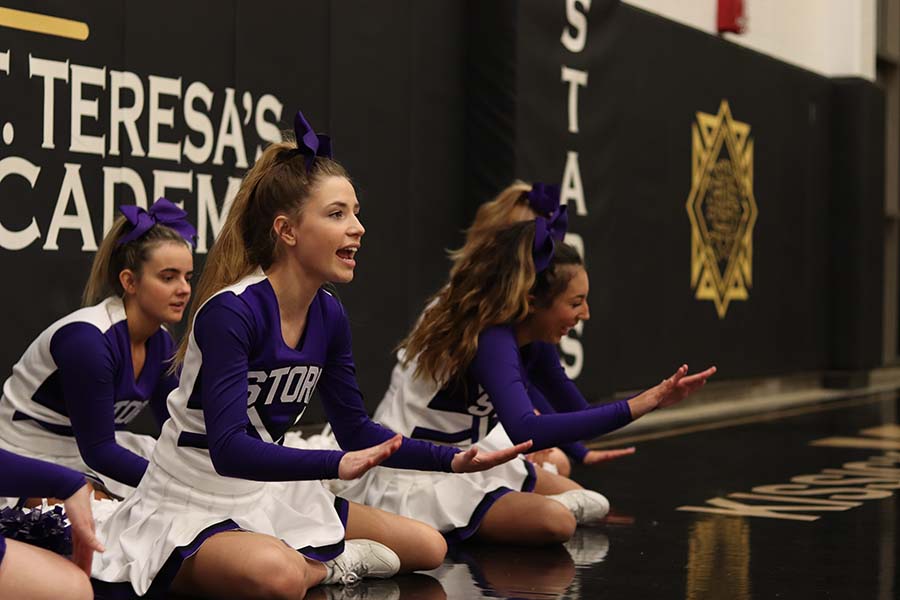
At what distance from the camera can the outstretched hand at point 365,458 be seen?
2.32 m

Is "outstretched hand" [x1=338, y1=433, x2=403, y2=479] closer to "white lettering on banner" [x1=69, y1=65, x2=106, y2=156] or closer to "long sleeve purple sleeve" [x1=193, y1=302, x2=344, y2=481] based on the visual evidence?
"long sleeve purple sleeve" [x1=193, y1=302, x2=344, y2=481]

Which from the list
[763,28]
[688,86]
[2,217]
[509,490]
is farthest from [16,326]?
[763,28]

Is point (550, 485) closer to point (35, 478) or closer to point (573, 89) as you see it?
point (35, 478)

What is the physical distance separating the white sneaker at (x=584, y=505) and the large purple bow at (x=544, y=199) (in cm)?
81

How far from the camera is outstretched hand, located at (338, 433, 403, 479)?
91.5 inches

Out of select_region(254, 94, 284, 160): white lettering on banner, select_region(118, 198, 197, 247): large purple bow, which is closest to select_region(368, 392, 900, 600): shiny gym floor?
select_region(118, 198, 197, 247): large purple bow

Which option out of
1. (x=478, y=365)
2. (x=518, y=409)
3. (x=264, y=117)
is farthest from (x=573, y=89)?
(x=518, y=409)

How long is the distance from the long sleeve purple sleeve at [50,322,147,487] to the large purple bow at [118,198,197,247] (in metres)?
0.34

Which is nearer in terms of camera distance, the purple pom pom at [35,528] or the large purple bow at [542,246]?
the purple pom pom at [35,528]

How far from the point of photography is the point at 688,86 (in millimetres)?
7578

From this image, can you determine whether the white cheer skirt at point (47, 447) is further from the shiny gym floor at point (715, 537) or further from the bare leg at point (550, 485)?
the bare leg at point (550, 485)

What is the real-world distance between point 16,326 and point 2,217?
12.3 inches

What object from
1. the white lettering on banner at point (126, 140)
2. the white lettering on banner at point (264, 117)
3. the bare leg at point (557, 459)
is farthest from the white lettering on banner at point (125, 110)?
the bare leg at point (557, 459)

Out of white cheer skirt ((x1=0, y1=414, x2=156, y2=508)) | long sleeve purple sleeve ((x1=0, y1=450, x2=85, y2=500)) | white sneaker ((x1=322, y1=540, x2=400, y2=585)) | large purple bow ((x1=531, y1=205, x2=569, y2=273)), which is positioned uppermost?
large purple bow ((x1=531, y1=205, x2=569, y2=273))
